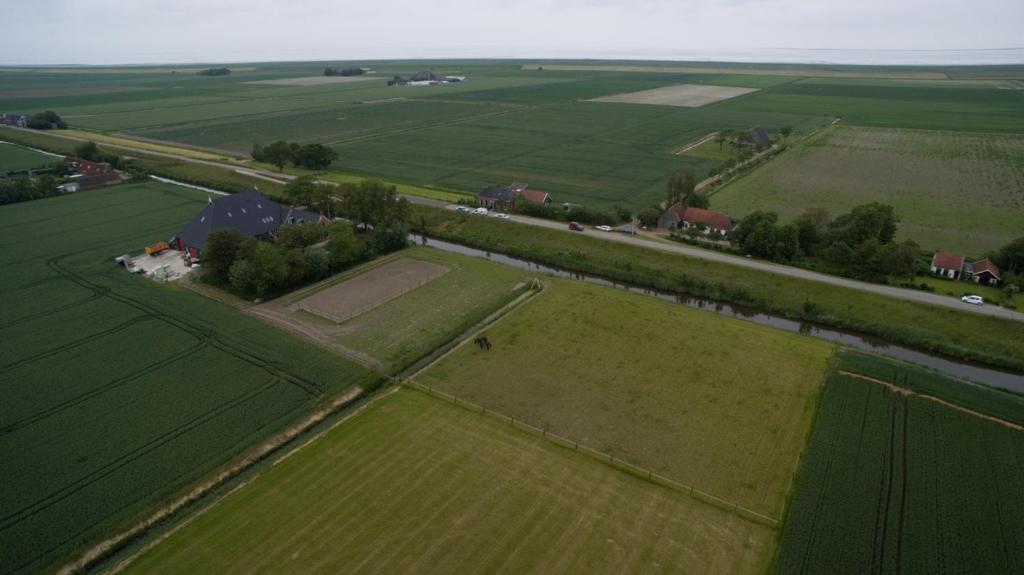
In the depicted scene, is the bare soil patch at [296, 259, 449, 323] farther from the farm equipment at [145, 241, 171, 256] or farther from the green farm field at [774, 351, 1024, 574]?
the green farm field at [774, 351, 1024, 574]

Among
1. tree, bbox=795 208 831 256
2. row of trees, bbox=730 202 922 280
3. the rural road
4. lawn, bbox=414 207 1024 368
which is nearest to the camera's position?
lawn, bbox=414 207 1024 368

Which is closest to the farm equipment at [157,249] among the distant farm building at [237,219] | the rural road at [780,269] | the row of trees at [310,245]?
the distant farm building at [237,219]

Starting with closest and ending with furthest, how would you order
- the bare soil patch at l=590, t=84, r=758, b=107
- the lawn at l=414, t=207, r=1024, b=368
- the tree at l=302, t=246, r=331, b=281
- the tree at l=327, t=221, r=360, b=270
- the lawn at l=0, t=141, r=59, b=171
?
the lawn at l=414, t=207, r=1024, b=368 < the tree at l=302, t=246, r=331, b=281 < the tree at l=327, t=221, r=360, b=270 < the lawn at l=0, t=141, r=59, b=171 < the bare soil patch at l=590, t=84, r=758, b=107

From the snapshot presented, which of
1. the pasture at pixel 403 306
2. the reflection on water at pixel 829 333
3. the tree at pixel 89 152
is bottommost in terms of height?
the reflection on water at pixel 829 333

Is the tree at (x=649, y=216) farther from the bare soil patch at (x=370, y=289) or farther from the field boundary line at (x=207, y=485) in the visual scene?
the field boundary line at (x=207, y=485)

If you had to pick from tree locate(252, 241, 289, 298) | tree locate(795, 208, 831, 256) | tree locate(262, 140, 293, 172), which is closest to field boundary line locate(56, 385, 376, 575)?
tree locate(252, 241, 289, 298)

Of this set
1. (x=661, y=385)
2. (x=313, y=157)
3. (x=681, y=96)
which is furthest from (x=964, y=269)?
(x=681, y=96)

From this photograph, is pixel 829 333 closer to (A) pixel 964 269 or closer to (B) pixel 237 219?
(A) pixel 964 269
